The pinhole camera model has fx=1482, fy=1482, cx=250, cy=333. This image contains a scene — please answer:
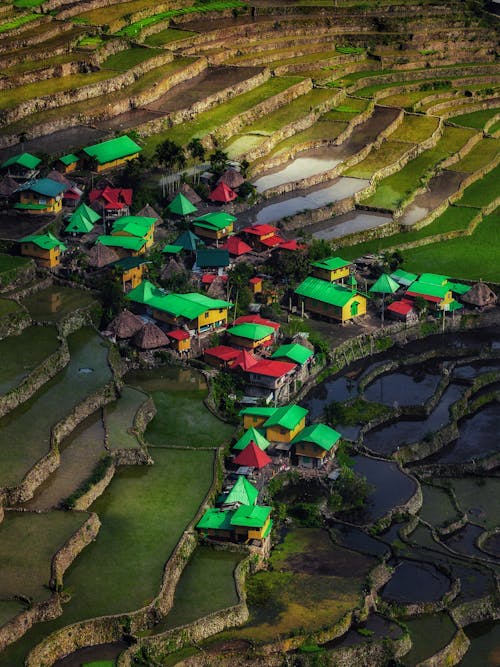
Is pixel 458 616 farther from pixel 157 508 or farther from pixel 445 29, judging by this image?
pixel 445 29

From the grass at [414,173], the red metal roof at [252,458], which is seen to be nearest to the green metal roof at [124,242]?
the grass at [414,173]

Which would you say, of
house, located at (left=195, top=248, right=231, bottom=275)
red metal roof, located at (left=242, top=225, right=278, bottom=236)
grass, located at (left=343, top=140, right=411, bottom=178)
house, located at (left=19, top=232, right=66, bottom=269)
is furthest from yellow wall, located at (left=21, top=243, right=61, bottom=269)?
grass, located at (left=343, top=140, right=411, bottom=178)

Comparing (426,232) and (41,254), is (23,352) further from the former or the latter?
(426,232)

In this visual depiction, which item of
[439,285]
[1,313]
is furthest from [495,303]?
[1,313]

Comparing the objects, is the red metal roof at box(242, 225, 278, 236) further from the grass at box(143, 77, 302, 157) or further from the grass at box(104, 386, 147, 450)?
the grass at box(104, 386, 147, 450)

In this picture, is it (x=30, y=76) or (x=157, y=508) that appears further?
(x=30, y=76)

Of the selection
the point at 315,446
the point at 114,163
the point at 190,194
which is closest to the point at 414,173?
the point at 190,194
